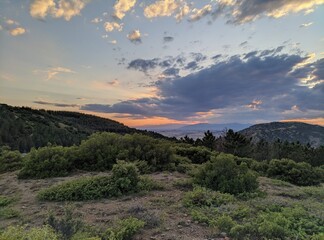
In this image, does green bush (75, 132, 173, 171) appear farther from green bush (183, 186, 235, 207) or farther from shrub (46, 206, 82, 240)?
shrub (46, 206, 82, 240)

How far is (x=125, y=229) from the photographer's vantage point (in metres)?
4.70

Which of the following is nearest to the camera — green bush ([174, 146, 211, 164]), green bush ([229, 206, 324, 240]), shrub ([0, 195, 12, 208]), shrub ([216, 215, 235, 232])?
green bush ([229, 206, 324, 240])

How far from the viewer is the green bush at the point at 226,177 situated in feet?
25.8

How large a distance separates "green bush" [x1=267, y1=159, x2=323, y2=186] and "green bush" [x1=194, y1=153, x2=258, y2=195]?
4.45 metres

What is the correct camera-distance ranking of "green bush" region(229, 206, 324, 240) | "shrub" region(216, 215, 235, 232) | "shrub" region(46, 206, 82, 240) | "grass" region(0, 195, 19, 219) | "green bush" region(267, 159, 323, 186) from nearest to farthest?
"shrub" region(46, 206, 82, 240) → "green bush" region(229, 206, 324, 240) → "shrub" region(216, 215, 235, 232) → "grass" region(0, 195, 19, 219) → "green bush" region(267, 159, 323, 186)

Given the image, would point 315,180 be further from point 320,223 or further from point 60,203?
point 60,203

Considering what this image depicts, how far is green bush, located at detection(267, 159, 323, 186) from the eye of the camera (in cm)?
1168

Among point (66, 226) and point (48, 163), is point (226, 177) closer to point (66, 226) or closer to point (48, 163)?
point (66, 226)

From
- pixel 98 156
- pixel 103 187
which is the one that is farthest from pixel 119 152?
pixel 103 187

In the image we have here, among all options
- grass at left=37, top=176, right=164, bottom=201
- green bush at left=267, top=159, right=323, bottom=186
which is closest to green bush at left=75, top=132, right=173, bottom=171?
grass at left=37, top=176, right=164, bottom=201

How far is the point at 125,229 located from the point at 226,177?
4312 mm

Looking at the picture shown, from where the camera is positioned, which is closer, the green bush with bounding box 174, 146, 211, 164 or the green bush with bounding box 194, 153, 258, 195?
the green bush with bounding box 194, 153, 258, 195

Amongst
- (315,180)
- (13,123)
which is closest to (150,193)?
(315,180)

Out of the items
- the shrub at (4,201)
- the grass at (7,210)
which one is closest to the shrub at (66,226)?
the grass at (7,210)
